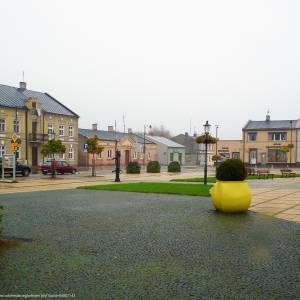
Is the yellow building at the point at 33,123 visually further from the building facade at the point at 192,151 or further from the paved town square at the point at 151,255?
the building facade at the point at 192,151

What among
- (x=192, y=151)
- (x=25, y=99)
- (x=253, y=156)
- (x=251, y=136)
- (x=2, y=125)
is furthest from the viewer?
(x=192, y=151)

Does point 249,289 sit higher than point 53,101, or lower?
lower

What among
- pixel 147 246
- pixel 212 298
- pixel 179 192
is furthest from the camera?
pixel 179 192

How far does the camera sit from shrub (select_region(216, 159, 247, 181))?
487 inches

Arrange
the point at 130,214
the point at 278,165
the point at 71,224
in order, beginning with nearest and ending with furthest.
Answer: the point at 71,224, the point at 130,214, the point at 278,165

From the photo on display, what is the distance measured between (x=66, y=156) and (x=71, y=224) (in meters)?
42.8

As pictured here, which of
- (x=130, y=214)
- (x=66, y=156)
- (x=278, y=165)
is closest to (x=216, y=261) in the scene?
(x=130, y=214)

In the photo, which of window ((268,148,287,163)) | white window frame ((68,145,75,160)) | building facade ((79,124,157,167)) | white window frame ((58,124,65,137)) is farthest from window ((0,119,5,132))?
window ((268,148,287,163))

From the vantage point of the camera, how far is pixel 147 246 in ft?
25.1

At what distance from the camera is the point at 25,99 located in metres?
47.6

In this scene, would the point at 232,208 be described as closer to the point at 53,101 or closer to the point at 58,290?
the point at 58,290

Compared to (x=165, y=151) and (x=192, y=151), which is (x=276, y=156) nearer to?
(x=165, y=151)

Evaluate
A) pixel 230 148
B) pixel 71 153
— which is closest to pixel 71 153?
pixel 71 153

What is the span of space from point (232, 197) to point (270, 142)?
5942 cm
